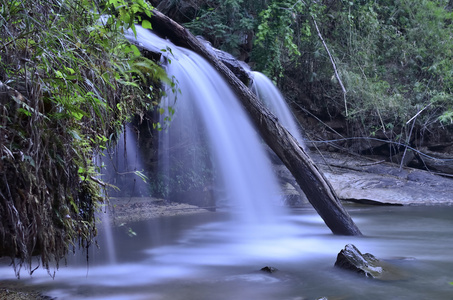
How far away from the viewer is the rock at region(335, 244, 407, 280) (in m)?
3.77

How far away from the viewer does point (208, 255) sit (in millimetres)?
4688

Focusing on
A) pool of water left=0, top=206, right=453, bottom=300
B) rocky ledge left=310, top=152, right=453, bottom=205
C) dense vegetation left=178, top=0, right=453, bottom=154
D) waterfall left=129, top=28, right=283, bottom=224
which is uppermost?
dense vegetation left=178, top=0, right=453, bottom=154

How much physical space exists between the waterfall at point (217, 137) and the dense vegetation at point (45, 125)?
2.79 m

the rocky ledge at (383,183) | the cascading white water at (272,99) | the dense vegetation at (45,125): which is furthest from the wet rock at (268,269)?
the cascading white water at (272,99)

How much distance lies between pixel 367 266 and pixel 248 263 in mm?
1023

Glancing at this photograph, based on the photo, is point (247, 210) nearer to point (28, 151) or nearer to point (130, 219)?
point (130, 219)

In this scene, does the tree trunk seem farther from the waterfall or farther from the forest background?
the forest background

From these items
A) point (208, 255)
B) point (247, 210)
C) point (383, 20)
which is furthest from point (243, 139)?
point (383, 20)

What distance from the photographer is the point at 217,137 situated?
22.6ft

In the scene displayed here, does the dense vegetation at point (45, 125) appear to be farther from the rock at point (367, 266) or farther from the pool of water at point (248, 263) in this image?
the rock at point (367, 266)

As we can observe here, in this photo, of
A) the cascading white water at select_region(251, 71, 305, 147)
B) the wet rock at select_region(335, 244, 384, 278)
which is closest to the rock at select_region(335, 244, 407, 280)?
the wet rock at select_region(335, 244, 384, 278)

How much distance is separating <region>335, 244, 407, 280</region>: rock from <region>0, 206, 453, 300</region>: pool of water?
0.23 feet

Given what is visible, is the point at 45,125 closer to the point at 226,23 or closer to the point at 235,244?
the point at 235,244

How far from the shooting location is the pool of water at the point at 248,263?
3.41m
